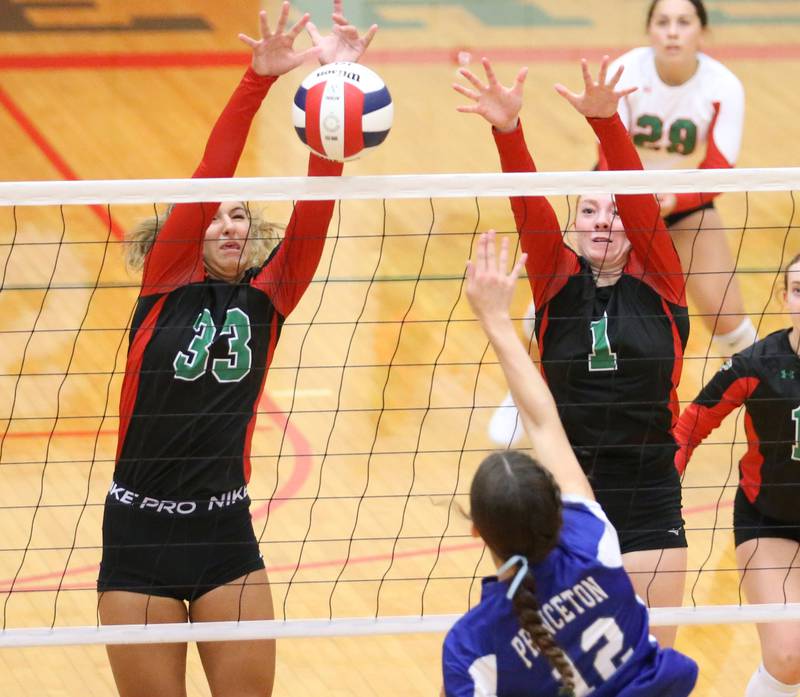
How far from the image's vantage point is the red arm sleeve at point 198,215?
4.64 meters

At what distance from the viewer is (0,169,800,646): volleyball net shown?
4680mm

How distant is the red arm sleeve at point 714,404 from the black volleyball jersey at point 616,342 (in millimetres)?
363

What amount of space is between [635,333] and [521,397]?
1.22 metres

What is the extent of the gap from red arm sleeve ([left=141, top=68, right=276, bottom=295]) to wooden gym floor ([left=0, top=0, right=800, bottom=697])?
1.53 m

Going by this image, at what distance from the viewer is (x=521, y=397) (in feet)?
12.4

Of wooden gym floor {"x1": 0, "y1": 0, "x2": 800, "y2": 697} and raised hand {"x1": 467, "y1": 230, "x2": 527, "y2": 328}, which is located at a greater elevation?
raised hand {"x1": 467, "y1": 230, "x2": 527, "y2": 328}

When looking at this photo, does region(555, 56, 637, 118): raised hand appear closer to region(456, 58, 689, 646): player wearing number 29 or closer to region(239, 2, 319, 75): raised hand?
region(456, 58, 689, 646): player wearing number 29

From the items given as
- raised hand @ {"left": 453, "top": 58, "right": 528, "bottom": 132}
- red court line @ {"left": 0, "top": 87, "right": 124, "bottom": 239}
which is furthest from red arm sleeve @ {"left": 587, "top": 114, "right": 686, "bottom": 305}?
red court line @ {"left": 0, "top": 87, "right": 124, "bottom": 239}

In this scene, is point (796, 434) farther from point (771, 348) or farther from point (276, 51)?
point (276, 51)

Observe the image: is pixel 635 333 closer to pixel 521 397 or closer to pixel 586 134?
pixel 521 397

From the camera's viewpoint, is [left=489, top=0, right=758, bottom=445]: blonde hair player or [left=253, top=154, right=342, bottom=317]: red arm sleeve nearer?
[left=253, top=154, right=342, bottom=317]: red arm sleeve

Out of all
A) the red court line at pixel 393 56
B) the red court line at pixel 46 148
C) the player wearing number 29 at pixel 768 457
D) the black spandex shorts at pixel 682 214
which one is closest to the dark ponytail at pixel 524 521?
the player wearing number 29 at pixel 768 457

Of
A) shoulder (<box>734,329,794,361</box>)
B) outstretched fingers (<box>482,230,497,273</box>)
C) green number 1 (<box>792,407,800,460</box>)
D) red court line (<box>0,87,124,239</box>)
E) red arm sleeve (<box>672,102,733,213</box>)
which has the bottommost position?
red court line (<box>0,87,124,239</box>)

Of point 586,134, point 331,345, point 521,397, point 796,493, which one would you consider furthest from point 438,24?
point 521,397
